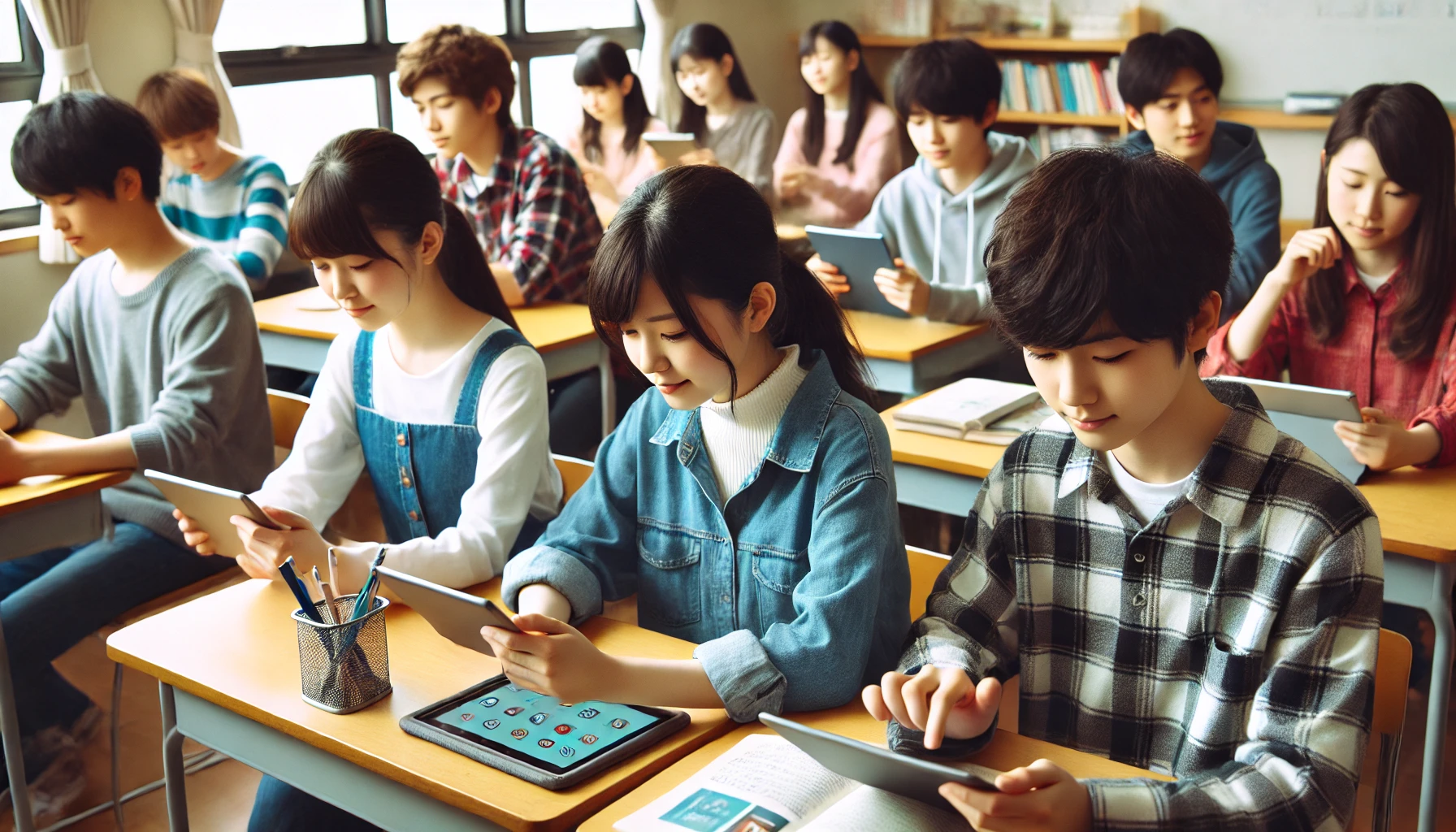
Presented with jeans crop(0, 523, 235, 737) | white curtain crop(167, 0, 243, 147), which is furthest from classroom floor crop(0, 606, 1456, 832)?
white curtain crop(167, 0, 243, 147)

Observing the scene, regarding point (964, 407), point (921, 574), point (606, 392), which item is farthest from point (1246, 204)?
point (921, 574)

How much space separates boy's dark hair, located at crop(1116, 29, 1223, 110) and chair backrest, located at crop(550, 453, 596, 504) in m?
1.90

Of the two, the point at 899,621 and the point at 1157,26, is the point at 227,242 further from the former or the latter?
the point at 1157,26

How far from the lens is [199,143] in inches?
138

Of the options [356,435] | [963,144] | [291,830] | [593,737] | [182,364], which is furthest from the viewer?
[963,144]

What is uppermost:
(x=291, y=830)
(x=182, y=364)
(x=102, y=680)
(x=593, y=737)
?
(x=182, y=364)

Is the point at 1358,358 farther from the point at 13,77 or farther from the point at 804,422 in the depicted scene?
the point at 13,77

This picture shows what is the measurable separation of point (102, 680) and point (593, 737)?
2074 mm

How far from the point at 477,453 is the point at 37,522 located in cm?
73

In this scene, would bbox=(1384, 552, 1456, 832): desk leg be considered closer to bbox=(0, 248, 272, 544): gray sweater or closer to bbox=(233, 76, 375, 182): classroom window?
bbox=(0, 248, 272, 544): gray sweater

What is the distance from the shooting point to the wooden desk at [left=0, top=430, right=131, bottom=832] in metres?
1.90

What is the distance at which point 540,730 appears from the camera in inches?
47.6

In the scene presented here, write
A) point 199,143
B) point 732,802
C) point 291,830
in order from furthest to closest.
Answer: point 199,143 → point 291,830 → point 732,802

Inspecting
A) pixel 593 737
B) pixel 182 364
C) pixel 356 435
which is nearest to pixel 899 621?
pixel 593 737
